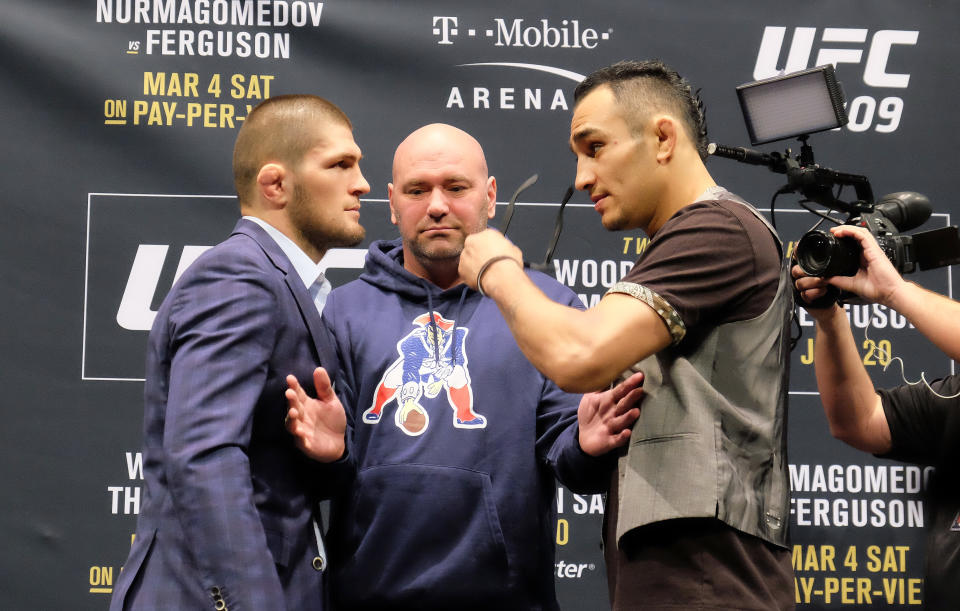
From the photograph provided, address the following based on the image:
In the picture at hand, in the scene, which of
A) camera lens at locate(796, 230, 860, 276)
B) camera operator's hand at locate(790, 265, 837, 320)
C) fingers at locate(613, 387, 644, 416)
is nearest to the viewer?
fingers at locate(613, 387, 644, 416)

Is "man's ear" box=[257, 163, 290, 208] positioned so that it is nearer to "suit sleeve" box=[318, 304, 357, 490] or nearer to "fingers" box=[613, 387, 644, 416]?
"suit sleeve" box=[318, 304, 357, 490]

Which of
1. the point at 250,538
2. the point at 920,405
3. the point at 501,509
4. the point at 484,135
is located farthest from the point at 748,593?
the point at 484,135

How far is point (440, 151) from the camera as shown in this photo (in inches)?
94.4

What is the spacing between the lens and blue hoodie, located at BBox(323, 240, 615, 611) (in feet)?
6.82

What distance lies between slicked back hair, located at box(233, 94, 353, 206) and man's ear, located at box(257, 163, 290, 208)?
20 mm

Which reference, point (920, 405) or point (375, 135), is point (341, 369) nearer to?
point (375, 135)

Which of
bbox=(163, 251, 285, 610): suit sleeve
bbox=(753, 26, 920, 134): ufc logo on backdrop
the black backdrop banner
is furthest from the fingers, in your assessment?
bbox=(753, 26, 920, 134): ufc logo on backdrop

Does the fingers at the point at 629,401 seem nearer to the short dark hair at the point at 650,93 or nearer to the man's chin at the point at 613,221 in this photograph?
the man's chin at the point at 613,221

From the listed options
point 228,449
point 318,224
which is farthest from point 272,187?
point 228,449

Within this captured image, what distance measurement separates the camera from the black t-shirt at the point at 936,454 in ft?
8.25

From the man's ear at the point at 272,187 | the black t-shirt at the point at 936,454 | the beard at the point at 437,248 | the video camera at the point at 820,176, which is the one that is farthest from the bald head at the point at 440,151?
the black t-shirt at the point at 936,454

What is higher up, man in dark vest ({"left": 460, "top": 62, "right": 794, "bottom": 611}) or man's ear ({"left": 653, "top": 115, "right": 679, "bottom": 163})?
man's ear ({"left": 653, "top": 115, "right": 679, "bottom": 163})

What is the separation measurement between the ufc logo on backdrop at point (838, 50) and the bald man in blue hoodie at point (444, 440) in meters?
1.19

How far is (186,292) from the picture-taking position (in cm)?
177
